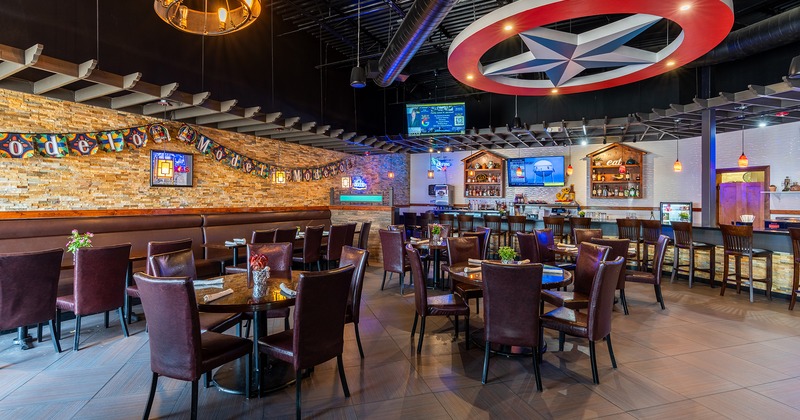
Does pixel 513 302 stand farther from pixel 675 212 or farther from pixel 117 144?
pixel 675 212

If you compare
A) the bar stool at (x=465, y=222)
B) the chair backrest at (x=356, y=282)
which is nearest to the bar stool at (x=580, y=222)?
the bar stool at (x=465, y=222)

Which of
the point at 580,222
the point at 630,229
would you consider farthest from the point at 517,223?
the point at 630,229

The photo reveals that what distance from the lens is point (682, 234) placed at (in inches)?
264

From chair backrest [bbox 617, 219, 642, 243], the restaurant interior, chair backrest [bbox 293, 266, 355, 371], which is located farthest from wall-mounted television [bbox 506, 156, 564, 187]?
chair backrest [bbox 293, 266, 355, 371]

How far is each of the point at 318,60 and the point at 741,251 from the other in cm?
945

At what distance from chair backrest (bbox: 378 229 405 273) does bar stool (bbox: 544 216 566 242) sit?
12.2ft

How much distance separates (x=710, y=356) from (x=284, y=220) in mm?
7867

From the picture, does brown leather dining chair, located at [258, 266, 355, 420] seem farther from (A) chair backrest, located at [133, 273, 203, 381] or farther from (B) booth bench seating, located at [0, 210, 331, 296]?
(B) booth bench seating, located at [0, 210, 331, 296]

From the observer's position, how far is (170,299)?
2.37m

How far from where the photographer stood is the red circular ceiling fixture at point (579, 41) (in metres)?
3.84

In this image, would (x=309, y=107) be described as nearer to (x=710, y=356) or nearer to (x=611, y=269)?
(x=611, y=269)

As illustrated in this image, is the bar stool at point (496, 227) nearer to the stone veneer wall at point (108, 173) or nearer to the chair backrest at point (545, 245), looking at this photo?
the chair backrest at point (545, 245)

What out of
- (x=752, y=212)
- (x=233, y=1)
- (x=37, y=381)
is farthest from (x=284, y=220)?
(x=752, y=212)

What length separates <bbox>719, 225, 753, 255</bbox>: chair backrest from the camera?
562 centimetres
